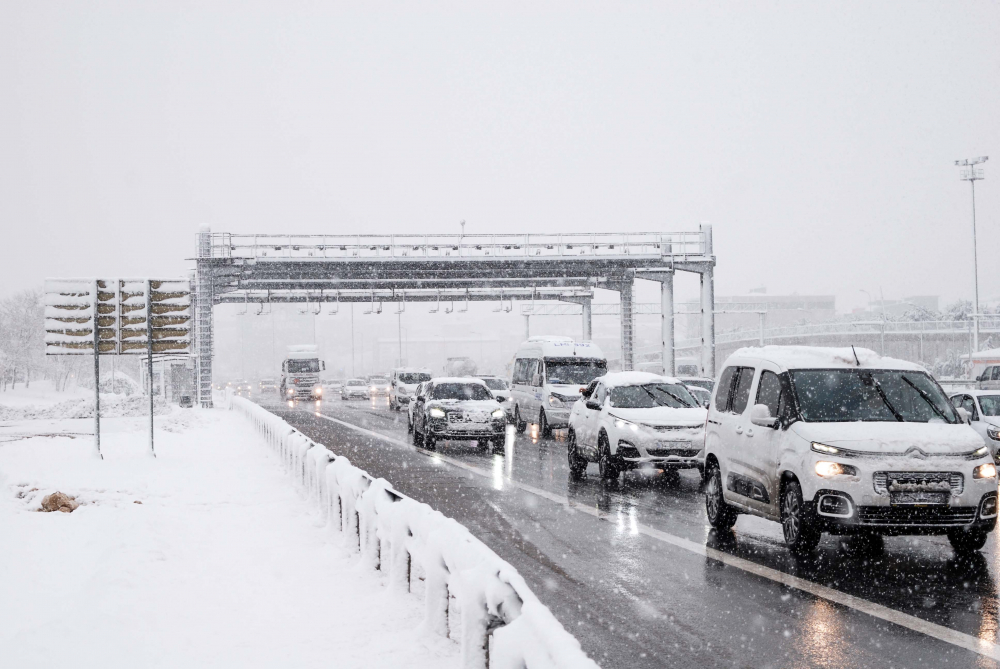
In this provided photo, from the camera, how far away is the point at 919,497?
331 inches

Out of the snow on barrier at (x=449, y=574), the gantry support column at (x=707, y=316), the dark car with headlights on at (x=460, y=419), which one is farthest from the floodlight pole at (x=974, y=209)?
the snow on barrier at (x=449, y=574)

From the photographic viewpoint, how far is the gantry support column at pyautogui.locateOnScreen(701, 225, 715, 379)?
45.2 m

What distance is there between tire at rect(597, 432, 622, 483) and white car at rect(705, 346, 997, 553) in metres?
4.48

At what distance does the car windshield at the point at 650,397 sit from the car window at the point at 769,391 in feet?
20.2

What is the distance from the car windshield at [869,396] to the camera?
937 cm

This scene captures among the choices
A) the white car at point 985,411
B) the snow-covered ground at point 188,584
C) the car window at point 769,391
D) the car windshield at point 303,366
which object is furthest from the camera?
the car windshield at point 303,366

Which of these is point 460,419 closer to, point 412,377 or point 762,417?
Result: point 762,417

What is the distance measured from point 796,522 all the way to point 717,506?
5.86 feet

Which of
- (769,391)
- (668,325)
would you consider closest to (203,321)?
(668,325)

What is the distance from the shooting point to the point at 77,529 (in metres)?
11.6

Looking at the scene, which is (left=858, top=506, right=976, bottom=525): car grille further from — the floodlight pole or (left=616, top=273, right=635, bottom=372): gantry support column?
the floodlight pole

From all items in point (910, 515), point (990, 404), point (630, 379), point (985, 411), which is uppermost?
point (630, 379)

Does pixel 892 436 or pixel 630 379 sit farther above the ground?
pixel 630 379

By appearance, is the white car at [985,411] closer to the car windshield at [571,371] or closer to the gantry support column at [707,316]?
the car windshield at [571,371]
